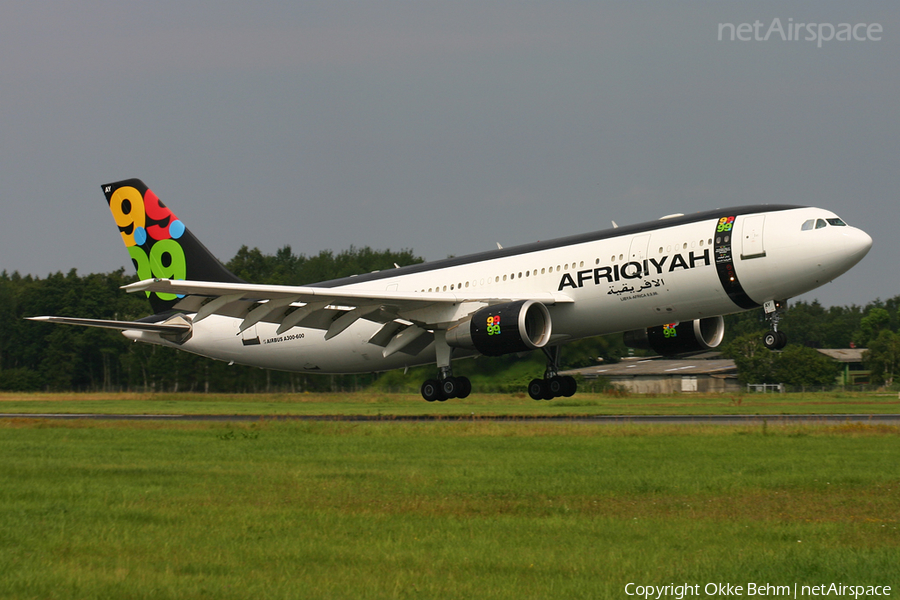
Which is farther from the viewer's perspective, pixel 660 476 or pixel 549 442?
pixel 549 442

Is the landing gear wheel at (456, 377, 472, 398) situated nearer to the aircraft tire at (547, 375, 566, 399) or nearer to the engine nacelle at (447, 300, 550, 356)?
the engine nacelle at (447, 300, 550, 356)

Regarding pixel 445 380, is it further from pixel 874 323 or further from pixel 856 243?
pixel 874 323

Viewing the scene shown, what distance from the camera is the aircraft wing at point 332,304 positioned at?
28281 millimetres

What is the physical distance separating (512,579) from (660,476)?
927 centimetres

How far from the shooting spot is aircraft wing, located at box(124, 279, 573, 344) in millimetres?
28281

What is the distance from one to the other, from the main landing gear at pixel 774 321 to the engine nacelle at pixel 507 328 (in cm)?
615

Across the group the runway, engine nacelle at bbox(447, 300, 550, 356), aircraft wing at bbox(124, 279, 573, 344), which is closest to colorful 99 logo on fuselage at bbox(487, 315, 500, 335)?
engine nacelle at bbox(447, 300, 550, 356)

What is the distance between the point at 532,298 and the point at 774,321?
22.5 feet

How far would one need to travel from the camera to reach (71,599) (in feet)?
30.8

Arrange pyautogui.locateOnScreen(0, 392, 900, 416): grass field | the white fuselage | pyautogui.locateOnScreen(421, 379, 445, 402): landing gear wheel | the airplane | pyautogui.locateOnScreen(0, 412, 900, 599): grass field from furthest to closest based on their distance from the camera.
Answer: pyautogui.locateOnScreen(0, 392, 900, 416): grass field < pyautogui.locateOnScreen(421, 379, 445, 402): landing gear wheel < the airplane < the white fuselage < pyautogui.locateOnScreen(0, 412, 900, 599): grass field

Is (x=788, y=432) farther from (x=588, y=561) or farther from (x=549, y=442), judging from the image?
(x=588, y=561)

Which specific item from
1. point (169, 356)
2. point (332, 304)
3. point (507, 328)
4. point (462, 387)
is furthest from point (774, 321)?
point (169, 356)

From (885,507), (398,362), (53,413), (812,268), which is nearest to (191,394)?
(53,413)

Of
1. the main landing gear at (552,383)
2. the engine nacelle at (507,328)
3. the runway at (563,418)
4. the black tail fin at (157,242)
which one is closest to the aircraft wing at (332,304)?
the engine nacelle at (507,328)
